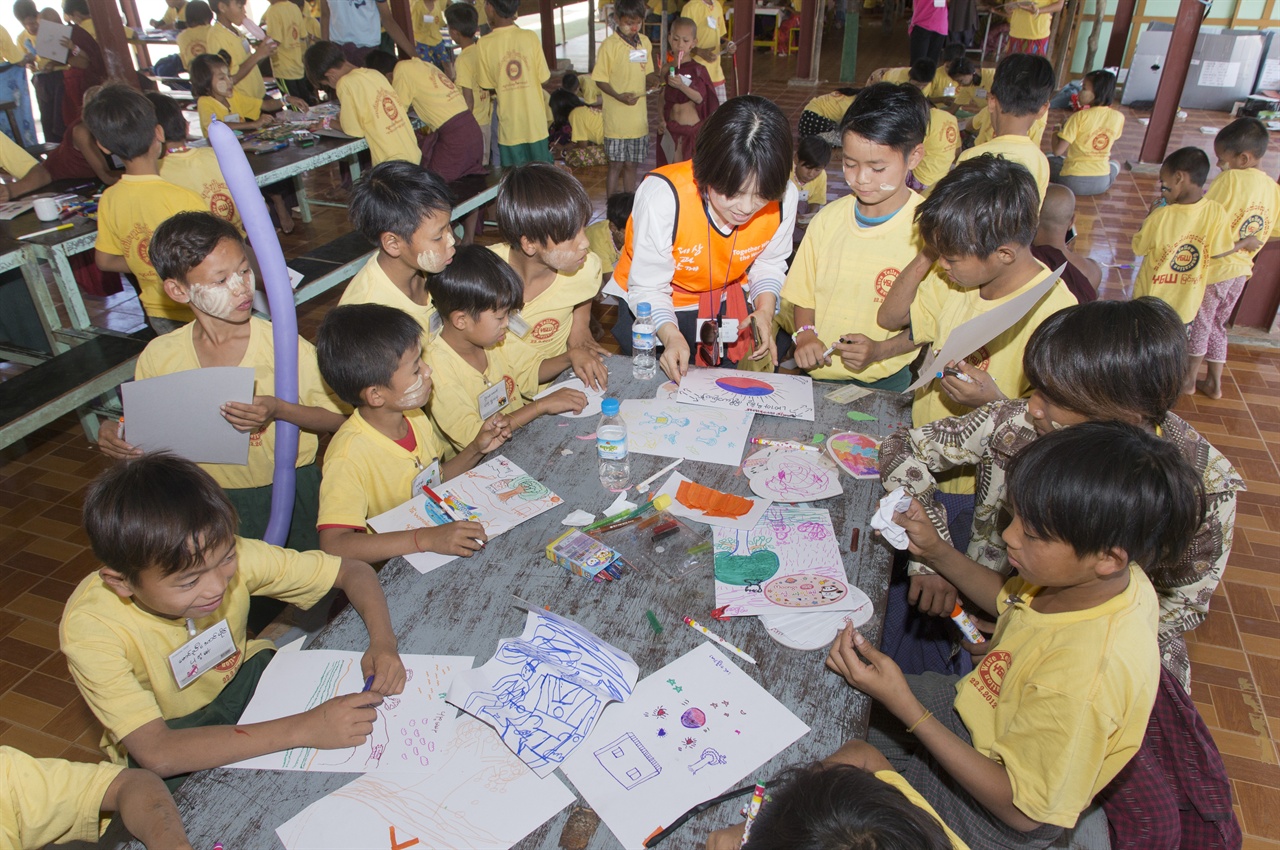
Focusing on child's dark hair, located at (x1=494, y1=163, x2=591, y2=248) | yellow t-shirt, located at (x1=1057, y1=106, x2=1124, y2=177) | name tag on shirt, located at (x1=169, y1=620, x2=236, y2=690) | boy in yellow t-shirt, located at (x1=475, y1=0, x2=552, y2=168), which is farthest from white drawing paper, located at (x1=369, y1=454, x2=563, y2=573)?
yellow t-shirt, located at (x1=1057, y1=106, x2=1124, y2=177)

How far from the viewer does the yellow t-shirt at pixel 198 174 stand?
3.64m

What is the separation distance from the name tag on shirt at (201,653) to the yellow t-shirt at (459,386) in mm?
882

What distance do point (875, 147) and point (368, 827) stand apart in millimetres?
2033

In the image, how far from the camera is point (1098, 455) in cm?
117

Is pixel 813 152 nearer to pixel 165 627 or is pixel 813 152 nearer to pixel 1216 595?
pixel 1216 595

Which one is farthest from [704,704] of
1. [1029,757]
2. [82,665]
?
[82,665]

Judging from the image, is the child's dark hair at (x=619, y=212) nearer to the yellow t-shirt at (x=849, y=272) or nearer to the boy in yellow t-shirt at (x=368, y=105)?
the boy in yellow t-shirt at (x=368, y=105)

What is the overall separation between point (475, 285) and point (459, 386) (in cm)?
30

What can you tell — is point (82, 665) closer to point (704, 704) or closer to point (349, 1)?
point (704, 704)

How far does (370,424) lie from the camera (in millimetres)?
1916

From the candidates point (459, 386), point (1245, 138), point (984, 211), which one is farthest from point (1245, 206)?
point (459, 386)

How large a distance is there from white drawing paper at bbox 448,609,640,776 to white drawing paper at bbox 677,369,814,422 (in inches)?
36.3

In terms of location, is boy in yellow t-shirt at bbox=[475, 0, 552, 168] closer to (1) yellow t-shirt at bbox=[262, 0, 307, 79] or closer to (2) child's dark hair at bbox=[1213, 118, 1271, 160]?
(1) yellow t-shirt at bbox=[262, 0, 307, 79]

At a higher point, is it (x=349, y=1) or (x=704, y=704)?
(x=349, y=1)
